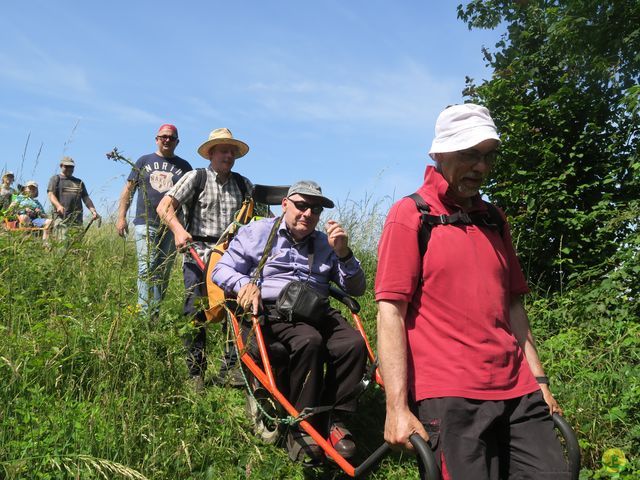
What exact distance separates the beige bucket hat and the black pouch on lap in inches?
74.2

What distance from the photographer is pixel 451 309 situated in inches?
89.3

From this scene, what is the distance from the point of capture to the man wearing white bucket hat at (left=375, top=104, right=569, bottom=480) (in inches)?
84.7

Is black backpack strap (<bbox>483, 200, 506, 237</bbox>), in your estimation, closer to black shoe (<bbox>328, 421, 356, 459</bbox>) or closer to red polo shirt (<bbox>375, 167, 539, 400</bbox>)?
red polo shirt (<bbox>375, 167, 539, 400</bbox>)

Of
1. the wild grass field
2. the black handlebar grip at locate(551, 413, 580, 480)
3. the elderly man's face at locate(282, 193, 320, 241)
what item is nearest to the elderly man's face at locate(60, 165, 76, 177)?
the wild grass field

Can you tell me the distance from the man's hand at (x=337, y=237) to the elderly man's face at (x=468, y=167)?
1.68 m

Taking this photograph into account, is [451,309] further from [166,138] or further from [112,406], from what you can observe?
[166,138]

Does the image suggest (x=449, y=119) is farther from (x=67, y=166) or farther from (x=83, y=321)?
(x=67, y=166)

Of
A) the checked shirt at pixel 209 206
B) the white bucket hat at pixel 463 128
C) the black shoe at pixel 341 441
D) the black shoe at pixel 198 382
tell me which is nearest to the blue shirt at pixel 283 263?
the black shoe at pixel 198 382

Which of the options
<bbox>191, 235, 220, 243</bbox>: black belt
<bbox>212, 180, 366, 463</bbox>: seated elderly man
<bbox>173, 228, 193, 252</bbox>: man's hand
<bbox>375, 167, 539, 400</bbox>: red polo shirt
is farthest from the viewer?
<bbox>191, 235, 220, 243</bbox>: black belt

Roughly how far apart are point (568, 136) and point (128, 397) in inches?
223

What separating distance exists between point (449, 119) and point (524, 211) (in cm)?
510

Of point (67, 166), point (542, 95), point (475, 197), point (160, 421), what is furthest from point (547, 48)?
point (67, 166)

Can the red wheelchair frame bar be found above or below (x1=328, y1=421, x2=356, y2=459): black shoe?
above

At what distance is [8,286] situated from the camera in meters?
4.58
